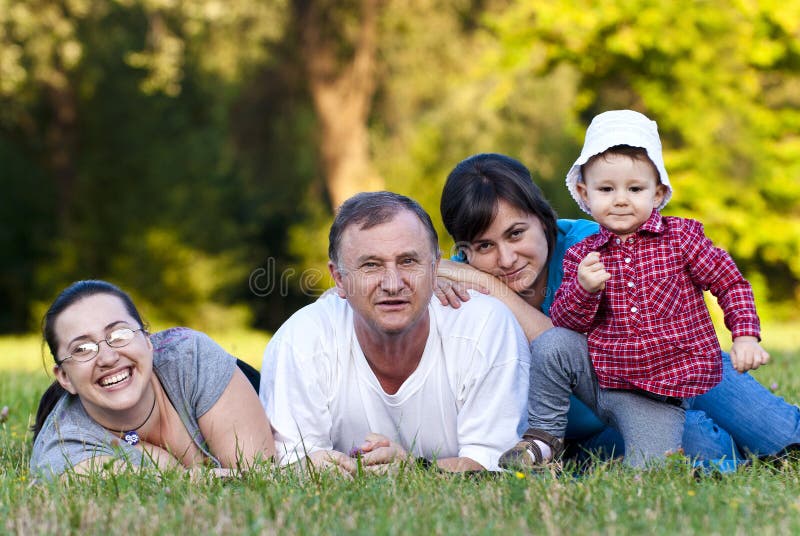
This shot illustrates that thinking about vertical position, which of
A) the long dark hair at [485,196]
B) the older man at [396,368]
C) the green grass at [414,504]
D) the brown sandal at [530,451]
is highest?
the long dark hair at [485,196]

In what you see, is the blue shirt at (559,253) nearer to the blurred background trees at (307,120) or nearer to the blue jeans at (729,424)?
the blue jeans at (729,424)

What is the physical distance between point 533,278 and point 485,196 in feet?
1.55

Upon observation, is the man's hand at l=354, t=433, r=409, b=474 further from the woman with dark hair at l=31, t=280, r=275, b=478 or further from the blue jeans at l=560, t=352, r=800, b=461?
the blue jeans at l=560, t=352, r=800, b=461

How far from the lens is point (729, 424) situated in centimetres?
446

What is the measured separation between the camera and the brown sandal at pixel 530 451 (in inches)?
151

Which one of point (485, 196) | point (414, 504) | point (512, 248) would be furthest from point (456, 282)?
point (414, 504)

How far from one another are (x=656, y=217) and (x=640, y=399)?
776mm

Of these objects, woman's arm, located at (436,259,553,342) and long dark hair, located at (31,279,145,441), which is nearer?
long dark hair, located at (31,279,145,441)

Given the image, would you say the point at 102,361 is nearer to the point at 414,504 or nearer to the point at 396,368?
the point at 396,368

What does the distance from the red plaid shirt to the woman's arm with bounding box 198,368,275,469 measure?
56.1 inches

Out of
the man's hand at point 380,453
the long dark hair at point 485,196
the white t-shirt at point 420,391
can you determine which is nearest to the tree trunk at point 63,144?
the long dark hair at point 485,196

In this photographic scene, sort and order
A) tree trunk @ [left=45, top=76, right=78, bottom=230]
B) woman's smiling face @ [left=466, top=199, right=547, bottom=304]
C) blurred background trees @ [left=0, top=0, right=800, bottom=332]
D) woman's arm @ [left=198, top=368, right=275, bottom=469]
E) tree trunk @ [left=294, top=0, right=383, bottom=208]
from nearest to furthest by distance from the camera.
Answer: woman's arm @ [left=198, top=368, right=275, bottom=469], woman's smiling face @ [left=466, top=199, right=547, bottom=304], blurred background trees @ [left=0, top=0, right=800, bottom=332], tree trunk @ [left=294, top=0, right=383, bottom=208], tree trunk @ [left=45, top=76, right=78, bottom=230]

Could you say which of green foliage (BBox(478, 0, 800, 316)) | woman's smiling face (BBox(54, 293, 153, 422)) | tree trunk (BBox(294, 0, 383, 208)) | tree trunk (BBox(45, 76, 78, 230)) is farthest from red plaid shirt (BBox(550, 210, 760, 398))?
tree trunk (BBox(45, 76, 78, 230))

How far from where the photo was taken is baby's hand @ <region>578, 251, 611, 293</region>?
3.84 meters
